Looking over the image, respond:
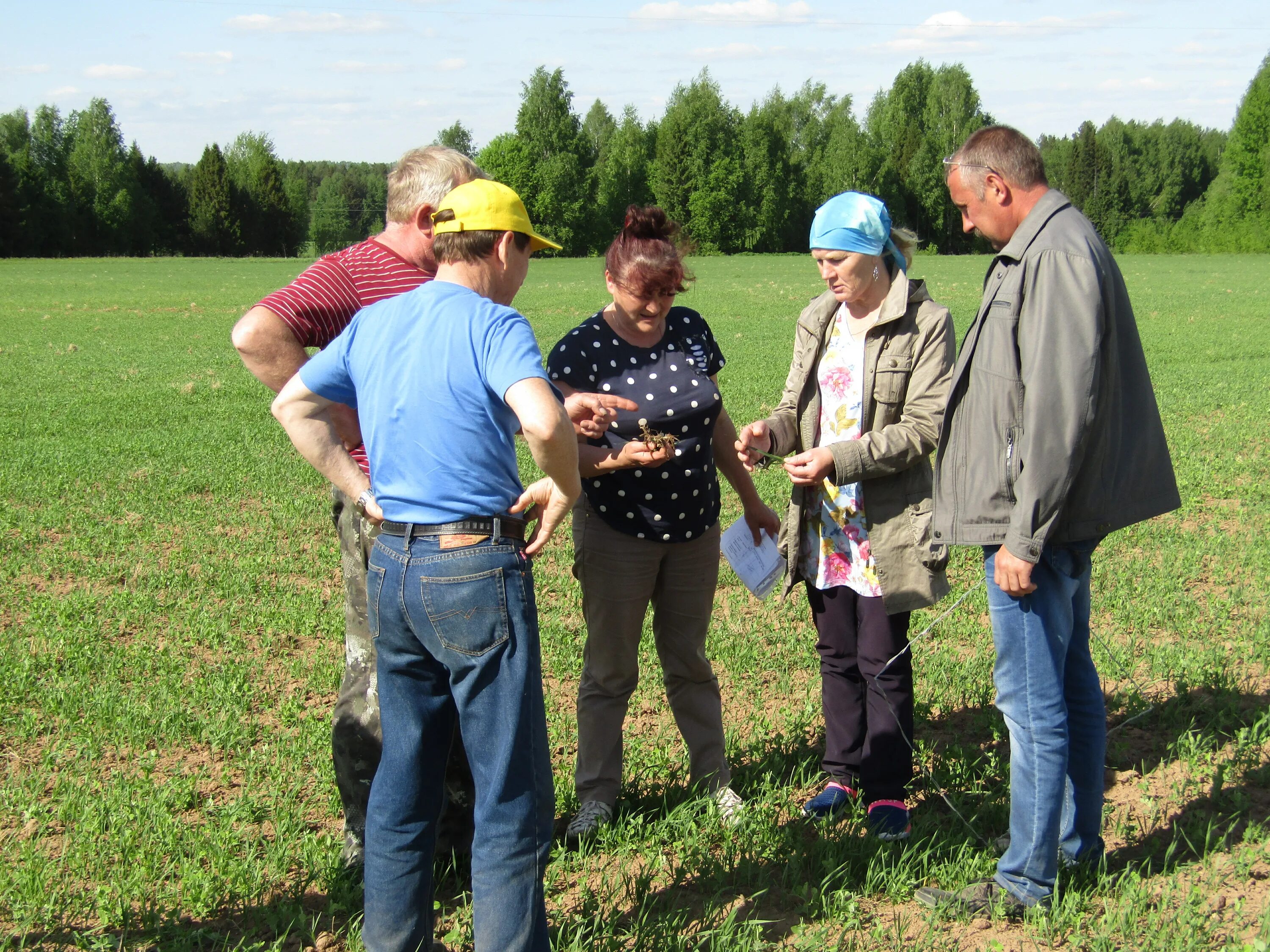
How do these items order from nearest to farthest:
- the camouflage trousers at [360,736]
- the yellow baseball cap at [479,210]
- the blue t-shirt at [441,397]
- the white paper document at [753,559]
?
the blue t-shirt at [441,397]
the yellow baseball cap at [479,210]
the camouflage trousers at [360,736]
the white paper document at [753,559]

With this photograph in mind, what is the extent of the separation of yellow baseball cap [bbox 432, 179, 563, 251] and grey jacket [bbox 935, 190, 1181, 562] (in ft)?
4.39

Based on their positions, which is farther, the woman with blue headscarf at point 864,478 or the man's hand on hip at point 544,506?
the woman with blue headscarf at point 864,478

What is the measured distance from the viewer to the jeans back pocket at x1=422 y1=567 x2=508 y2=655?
257cm

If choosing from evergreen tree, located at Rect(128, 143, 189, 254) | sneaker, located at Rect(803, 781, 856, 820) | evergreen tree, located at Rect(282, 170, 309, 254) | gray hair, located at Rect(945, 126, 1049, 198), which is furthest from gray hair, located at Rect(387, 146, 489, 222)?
evergreen tree, located at Rect(282, 170, 309, 254)

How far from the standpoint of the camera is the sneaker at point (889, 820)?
3764 mm

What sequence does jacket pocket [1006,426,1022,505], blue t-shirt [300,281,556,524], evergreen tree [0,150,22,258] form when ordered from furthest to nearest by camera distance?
evergreen tree [0,150,22,258], jacket pocket [1006,426,1022,505], blue t-shirt [300,281,556,524]

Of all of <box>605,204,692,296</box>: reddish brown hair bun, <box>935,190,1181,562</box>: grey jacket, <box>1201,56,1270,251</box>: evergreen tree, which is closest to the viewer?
<box>935,190,1181,562</box>: grey jacket

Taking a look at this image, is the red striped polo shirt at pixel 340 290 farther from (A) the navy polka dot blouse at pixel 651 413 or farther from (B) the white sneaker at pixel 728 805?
(B) the white sneaker at pixel 728 805

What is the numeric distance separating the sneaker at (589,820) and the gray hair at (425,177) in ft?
7.00

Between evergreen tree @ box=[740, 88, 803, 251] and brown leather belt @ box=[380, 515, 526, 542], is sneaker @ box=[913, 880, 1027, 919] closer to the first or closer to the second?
brown leather belt @ box=[380, 515, 526, 542]

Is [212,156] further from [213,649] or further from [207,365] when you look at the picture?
[213,649]

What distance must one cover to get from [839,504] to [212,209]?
88.6 meters

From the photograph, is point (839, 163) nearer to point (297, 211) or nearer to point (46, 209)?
point (297, 211)

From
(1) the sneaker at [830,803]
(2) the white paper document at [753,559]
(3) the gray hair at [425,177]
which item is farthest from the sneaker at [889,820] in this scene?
(3) the gray hair at [425,177]
